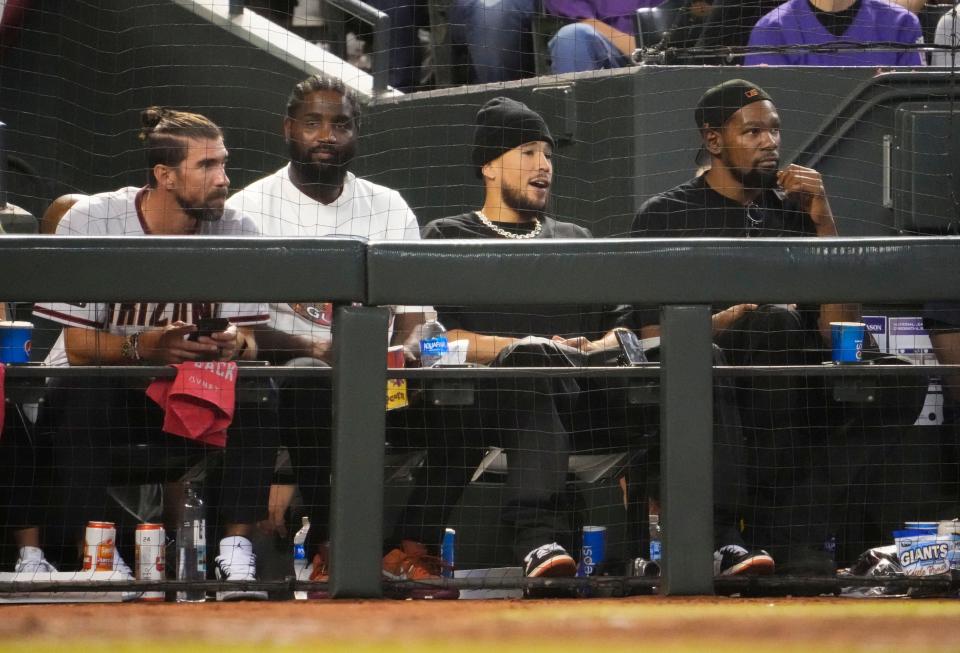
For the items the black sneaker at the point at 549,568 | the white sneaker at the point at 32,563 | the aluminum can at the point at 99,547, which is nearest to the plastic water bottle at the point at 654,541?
the black sneaker at the point at 549,568

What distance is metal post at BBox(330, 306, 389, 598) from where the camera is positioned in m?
3.28

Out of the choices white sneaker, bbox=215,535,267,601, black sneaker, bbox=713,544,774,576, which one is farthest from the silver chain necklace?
white sneaker, bbox=215,535,267,601

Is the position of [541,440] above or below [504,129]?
below

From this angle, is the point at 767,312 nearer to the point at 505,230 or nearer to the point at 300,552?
the point at 505,230

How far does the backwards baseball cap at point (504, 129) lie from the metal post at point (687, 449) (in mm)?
1393

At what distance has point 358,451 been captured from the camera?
131 inches

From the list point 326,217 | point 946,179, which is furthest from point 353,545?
point 946,179

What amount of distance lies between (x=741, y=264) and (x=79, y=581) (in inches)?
77.0

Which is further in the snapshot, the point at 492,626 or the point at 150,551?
the point at 150,551

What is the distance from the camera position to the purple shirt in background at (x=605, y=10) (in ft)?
18.8

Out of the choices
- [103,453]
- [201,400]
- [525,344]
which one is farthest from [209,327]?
[525,344]

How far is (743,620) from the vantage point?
276 centimetres

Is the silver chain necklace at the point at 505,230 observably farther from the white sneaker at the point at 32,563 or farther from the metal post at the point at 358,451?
the white sneaker at the point at 32,563

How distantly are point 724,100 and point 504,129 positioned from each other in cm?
79
